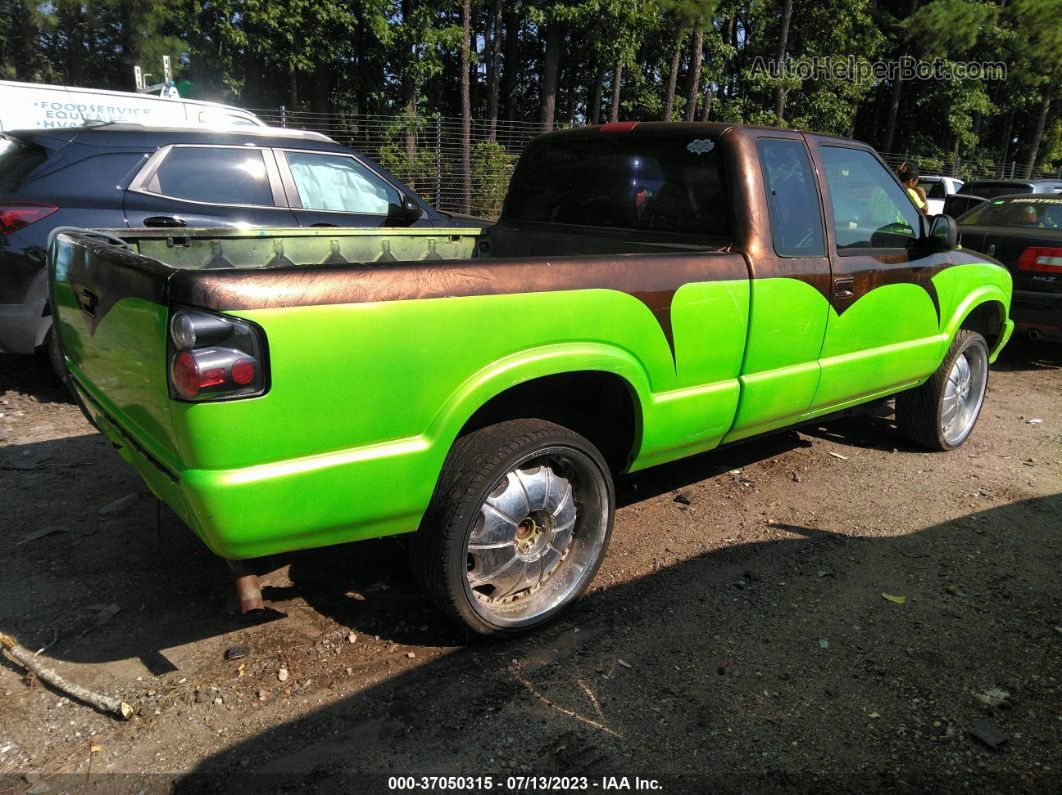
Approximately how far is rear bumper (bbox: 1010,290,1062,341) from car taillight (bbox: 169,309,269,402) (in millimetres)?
7517

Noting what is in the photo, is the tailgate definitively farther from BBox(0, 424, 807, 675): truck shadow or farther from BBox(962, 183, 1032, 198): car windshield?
BBox(962, 183, 1032, 198): car windshield

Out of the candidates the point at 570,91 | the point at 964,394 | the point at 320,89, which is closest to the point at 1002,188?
the point at 964,394

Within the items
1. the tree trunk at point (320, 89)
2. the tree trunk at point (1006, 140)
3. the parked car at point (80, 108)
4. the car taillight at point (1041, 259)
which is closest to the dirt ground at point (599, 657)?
the car taillight at point (1041, 259)

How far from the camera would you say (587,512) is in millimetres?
3119

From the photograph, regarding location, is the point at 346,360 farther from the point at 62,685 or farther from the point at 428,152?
the point at 428,152

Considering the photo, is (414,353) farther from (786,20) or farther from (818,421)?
(786,20)

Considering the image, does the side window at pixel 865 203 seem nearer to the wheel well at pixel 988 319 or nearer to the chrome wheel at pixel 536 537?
the wheel well at pixel 988 319

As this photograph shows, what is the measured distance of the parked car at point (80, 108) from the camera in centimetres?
950

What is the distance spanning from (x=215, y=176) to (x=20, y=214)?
1.30 m

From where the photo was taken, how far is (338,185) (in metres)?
6.30

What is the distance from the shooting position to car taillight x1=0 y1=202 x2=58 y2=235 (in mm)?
5031

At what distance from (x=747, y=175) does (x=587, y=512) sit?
1684 millimetres

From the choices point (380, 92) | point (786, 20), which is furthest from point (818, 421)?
point (786, 20)
